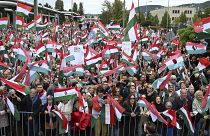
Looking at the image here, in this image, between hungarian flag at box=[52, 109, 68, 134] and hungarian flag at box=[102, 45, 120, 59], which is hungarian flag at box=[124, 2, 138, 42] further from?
hungarian flag at box=[52, 109, 68, 134]

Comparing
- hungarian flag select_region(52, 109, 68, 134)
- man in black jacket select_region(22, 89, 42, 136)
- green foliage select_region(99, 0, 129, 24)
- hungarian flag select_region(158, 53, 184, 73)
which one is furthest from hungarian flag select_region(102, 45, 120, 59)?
green foliage select_region(99, 0, 129, 24)

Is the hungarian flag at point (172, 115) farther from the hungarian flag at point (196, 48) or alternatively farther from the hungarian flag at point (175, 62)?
the hungarian flag at point (196, 48)

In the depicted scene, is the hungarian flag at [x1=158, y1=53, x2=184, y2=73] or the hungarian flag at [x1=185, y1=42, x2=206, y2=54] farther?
the hungarian flag at [x1=185, y1=42, x2=206, y2=54]

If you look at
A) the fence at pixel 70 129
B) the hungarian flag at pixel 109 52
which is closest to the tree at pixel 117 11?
the hungarian flag at pixel 109 52

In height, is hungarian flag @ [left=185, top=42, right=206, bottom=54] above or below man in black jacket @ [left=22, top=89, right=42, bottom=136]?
above

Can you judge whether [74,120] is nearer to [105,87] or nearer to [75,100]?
[75,100]

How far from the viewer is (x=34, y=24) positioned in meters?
17.1

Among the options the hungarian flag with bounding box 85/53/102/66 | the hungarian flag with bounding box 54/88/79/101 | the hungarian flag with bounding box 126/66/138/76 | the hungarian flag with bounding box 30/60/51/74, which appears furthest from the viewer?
the hungarian flag with bounding box 85/53/102/66

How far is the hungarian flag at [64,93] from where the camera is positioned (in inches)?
315

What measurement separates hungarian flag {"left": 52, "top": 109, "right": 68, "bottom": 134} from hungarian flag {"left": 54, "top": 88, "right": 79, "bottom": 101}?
0.32 meters

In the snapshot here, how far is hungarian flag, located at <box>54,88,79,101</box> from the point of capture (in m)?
7.99

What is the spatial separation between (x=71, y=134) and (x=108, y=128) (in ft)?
3.06

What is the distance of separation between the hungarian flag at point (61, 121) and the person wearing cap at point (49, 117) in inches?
5.9

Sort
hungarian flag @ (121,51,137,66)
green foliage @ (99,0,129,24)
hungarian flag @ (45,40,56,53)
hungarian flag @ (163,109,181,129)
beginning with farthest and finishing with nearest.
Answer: green foliage @ (99,0,129,24)
hungarian flag @ (45,40,56,53)
hungarian flag @ (121,51,137,66)
hungarian flag @ (163,109,181,129)
